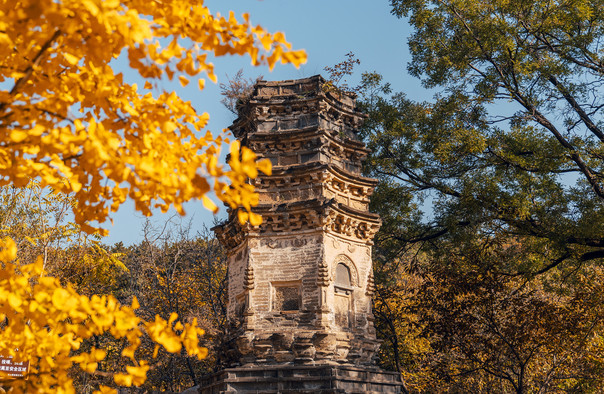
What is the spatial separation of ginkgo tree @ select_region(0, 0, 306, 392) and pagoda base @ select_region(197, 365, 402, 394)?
9275mm

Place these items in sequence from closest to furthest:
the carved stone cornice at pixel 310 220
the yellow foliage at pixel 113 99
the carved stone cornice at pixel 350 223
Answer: the yellow foliage at pixel 113 99
the carved stone cornice at pixel 310 220
the carved stone cornice at pixel 350 223

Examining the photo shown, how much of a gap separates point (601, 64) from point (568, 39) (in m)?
1.13

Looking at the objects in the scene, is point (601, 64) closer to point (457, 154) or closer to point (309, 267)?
point (457, 154)

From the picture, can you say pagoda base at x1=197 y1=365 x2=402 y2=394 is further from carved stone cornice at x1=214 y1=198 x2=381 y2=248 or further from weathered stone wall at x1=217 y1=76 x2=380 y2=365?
carved stone cornice at x1=214 y1=198 x2=381 y2=248

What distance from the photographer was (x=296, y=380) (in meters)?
12.0

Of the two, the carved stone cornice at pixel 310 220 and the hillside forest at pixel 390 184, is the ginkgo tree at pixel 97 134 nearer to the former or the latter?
the hillside forest at pixel 390 184

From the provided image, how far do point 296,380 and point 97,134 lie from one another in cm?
1031

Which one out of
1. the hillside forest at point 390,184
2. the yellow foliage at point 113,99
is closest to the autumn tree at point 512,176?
the hillside forest at point 390,184

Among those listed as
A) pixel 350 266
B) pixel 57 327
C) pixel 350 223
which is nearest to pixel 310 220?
pixel 350 223

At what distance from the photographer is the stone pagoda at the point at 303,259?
1262 centimetres

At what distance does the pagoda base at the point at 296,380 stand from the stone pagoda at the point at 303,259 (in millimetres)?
22

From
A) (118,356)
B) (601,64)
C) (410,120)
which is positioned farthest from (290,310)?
(118,356)

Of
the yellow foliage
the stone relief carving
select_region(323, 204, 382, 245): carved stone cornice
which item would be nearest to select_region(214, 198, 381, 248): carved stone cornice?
select_region(323, 204, 382, 245): carved stone cornice

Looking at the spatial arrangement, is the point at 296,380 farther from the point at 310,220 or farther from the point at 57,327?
the point at 57,327
